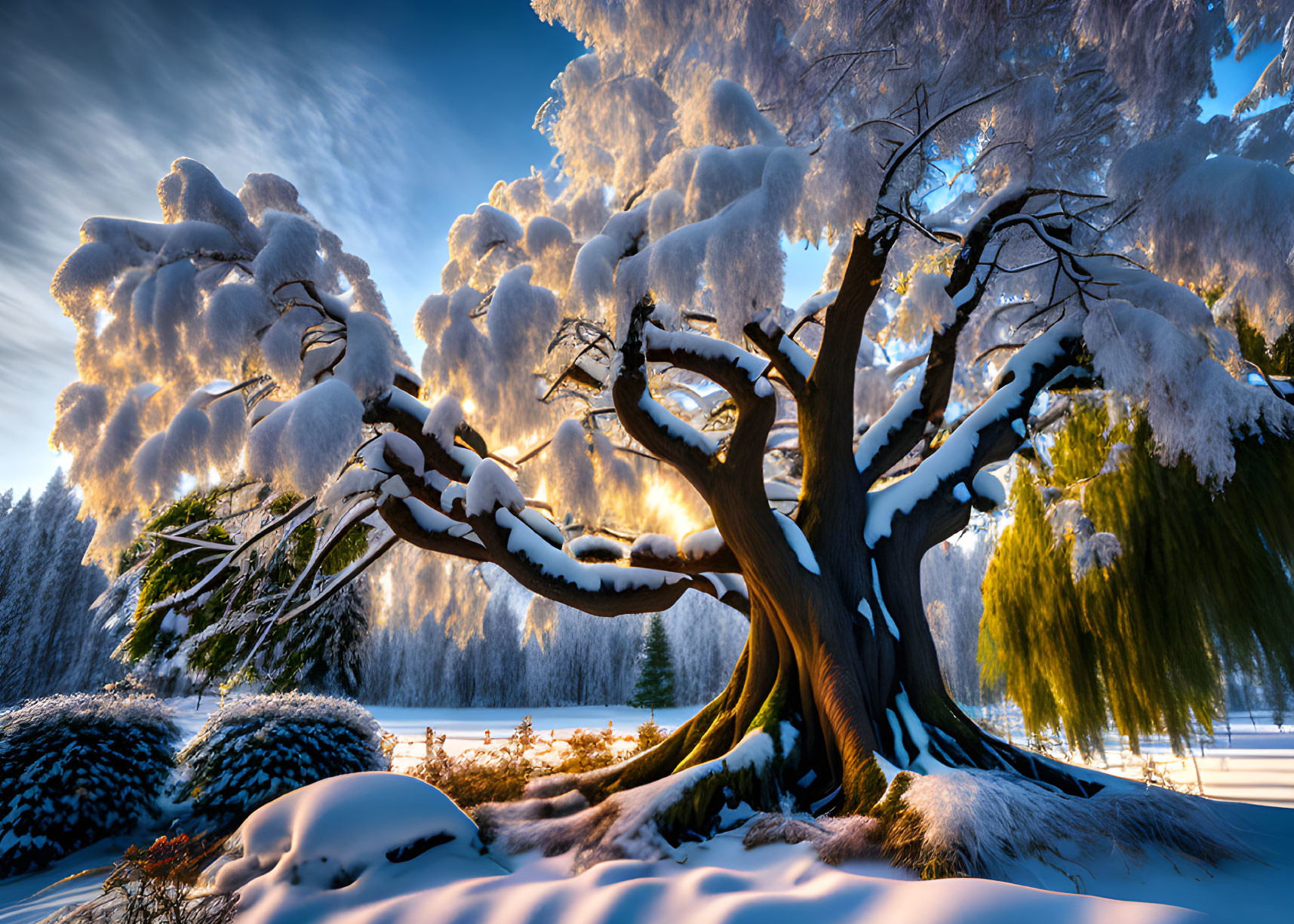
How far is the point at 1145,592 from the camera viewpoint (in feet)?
14.8

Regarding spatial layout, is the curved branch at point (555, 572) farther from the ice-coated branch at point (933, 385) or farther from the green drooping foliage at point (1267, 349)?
the green drooping foliage at point (1267, 349)

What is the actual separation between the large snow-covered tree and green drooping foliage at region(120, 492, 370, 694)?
1.14 feet

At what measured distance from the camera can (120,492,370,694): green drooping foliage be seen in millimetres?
4680

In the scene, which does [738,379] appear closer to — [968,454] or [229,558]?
[968,454]

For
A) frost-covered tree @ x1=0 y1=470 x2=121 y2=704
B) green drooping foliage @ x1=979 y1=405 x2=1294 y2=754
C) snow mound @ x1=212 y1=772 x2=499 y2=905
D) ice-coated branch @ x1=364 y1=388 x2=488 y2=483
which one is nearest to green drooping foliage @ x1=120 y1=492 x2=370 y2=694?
ice-coated branch @ x1=364 y1=388 x2=488 y2=483

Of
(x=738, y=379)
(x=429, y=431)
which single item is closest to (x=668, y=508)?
(x=738, y=379)

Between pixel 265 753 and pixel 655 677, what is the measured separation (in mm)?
14218

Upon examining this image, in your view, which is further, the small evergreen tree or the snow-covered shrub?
the small evergreen tree

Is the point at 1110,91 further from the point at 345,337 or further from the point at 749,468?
the point at 345,337

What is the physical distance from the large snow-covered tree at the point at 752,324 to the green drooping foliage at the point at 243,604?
35cm

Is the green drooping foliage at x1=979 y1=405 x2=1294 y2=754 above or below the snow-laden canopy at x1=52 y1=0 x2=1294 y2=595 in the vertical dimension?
below

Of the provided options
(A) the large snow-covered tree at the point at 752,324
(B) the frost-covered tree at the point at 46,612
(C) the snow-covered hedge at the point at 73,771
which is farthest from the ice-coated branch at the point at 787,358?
(B) the frost-covered tree at the point at 46,612

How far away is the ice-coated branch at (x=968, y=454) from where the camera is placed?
3.93 m

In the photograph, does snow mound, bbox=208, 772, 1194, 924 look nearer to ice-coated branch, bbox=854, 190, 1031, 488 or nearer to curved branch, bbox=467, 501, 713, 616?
curved branch, bbox=467, 501, 713, 616
